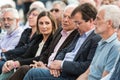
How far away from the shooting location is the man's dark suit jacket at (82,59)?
20.7 ft

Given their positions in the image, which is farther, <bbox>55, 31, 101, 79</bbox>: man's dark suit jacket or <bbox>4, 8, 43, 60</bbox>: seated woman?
<bbox>4, 8, 43, 60</bbox>: seated woman

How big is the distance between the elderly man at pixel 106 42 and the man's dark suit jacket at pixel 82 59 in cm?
21

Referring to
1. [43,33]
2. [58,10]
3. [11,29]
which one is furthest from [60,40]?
[58,10]

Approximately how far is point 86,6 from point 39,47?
1690 millimetres

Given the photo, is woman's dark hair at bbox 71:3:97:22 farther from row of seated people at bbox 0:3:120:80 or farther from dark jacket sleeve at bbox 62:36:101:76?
dark jacket sleeve at bbox 62:36:101:76

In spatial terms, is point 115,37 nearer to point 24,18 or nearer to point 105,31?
point 105,31

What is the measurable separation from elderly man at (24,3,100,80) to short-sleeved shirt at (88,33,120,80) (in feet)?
0.77

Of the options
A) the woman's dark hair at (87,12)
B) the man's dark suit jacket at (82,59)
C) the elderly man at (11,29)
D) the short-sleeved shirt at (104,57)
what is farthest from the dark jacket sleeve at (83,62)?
the elderly man at (11,29)

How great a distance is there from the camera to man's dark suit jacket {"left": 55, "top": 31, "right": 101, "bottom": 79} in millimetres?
6312

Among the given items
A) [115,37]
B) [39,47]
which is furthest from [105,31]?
Answer: [39,47]

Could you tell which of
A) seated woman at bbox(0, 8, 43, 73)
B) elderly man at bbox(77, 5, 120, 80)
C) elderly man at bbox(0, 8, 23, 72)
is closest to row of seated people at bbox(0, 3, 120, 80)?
elderly man at bbox(77, 5, 120, 80)

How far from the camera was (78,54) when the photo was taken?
255 inches

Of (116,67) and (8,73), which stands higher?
(116,67)

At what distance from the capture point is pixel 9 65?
7.82 metres
